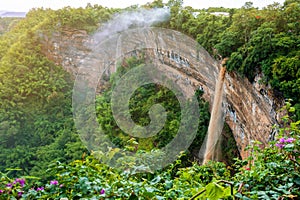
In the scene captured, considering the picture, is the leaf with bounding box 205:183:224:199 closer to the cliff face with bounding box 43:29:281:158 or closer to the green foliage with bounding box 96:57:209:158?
the cliff face with bounding box 43:29:281:158

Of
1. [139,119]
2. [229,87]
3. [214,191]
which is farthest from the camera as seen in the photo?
[139,119]

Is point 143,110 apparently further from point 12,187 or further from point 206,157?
point 12,187

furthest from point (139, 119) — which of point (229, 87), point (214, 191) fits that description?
point (214, 191)

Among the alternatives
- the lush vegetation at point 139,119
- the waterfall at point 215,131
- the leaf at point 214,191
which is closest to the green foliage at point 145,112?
the lush vegetation at point 139,119

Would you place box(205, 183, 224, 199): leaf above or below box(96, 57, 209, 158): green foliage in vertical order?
above

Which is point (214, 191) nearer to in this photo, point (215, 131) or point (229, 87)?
point (229, 87)

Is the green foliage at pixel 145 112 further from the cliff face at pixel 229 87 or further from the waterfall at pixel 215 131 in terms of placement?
the cliff face at pixel 229 87

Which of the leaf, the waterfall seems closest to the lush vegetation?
the leaf
